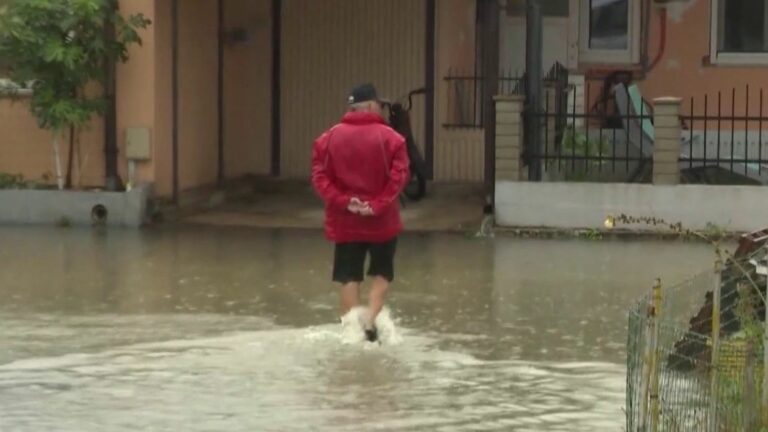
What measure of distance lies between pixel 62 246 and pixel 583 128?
662 centimetres

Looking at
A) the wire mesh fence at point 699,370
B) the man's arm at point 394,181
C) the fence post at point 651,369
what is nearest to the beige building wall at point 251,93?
the man's arm at point 394,181

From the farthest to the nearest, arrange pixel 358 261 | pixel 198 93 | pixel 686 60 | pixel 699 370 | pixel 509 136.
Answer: pixel 686 60
pixel 198 93
pixel 509 136
pixel 358 261
pixel 699 370

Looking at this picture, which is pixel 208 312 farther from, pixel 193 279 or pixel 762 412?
pixel 762 412

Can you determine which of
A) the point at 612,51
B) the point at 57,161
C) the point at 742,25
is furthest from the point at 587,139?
the point at 57,161

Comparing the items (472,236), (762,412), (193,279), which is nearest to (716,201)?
(472,236)

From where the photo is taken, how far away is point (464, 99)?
20000 millimetres

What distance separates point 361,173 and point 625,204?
6.58 metres

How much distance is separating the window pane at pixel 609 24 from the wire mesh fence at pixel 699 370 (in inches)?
490

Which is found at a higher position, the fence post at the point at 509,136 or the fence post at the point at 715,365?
the fence post at the point at 509,136

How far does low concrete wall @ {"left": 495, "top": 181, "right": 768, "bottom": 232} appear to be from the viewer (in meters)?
16.6

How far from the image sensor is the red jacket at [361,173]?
Answer: 10.7 meters

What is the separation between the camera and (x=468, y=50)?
1997cm

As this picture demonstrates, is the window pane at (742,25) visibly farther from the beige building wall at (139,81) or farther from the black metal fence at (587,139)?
the beige building wall at (139,81)

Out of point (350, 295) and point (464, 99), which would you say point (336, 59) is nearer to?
point (464, 99)
